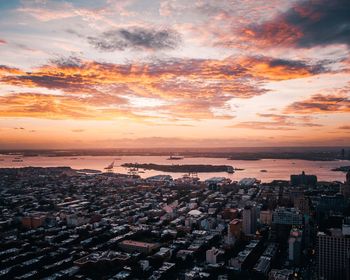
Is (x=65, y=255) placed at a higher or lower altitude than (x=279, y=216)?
lower

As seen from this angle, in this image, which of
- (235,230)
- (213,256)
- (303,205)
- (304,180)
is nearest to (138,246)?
(213,256)

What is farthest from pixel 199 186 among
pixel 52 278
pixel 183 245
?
pixel 52 278

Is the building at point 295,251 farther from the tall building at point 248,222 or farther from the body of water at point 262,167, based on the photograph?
the body of water at point 262,167

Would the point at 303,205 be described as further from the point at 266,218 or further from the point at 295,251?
the point at 295,251

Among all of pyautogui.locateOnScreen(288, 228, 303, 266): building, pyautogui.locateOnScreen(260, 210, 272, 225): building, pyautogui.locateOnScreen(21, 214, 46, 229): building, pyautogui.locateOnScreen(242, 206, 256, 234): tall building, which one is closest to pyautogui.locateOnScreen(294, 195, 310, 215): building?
pyautogui.locateOnScreen(260, 210, 272, 225): building

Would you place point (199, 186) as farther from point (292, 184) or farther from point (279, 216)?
point (279, 216)

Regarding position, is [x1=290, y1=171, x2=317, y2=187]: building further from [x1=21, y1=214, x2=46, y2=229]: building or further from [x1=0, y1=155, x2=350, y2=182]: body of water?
[x1=21, y1=214, x2=46, y2=229]: building

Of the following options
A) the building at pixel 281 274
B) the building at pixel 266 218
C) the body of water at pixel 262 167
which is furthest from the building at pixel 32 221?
the body of water at pixel 262 167

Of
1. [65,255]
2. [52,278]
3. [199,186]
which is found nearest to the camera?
[52,278]

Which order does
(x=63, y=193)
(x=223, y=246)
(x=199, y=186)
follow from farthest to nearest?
(x=199, y=186) < (x=63, y=193) < (x=223, y=246)
